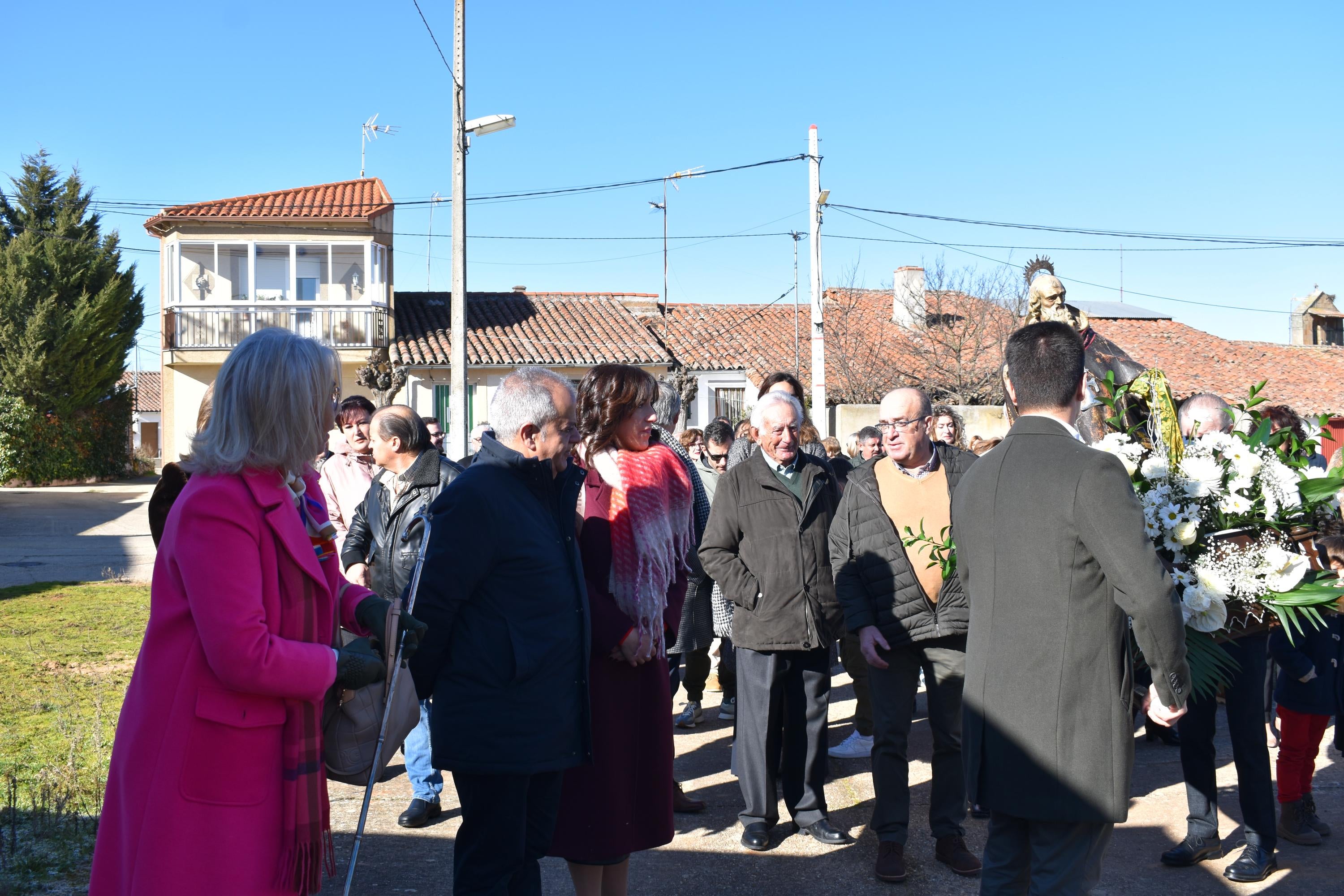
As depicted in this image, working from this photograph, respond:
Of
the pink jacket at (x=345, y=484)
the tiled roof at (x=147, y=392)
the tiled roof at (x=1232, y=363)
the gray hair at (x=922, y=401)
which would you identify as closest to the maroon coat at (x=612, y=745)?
the gray hair at (x=922, y=401)

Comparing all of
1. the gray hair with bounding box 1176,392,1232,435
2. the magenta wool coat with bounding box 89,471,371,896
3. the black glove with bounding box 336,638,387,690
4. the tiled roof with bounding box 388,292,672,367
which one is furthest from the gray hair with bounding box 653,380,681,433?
the tiled roof with bounding box 388,292,672,367

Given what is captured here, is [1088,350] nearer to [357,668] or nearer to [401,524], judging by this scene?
[401,524]

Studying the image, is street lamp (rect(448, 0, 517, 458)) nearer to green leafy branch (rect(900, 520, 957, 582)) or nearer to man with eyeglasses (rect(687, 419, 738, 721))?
man with eyeglasses (rect(687, 419, 738, 721))

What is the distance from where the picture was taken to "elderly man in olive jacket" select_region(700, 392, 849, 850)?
16.3 ft

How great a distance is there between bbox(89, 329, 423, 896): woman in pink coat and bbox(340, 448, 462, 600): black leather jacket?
252 centimetres

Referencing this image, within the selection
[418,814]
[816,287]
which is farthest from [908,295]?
[418,814]

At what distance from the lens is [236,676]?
2.30m

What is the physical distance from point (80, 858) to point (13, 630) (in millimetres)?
5862

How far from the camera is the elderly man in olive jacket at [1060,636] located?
115 inches

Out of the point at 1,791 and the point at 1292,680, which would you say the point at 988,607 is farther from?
the point at 1,791

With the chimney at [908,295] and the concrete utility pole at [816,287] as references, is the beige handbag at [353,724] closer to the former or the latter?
the concrete utility pole at [816,287]

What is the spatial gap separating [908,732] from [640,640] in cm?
→ 168

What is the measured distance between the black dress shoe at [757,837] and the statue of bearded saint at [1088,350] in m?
2.33

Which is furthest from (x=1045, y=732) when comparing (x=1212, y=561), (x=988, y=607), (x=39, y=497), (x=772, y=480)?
(x=39, y=497)
